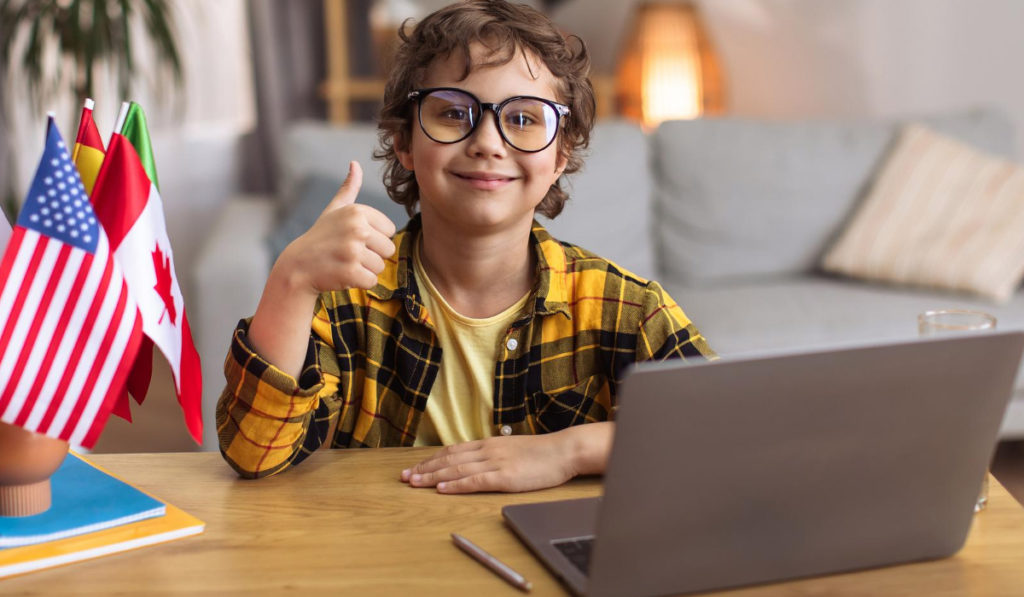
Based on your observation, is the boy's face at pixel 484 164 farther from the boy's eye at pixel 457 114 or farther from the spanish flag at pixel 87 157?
the spanish flag at pixel 87 157

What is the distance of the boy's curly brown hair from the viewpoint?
3.97 ft

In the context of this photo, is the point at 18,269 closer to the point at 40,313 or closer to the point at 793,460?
the point at 40,313

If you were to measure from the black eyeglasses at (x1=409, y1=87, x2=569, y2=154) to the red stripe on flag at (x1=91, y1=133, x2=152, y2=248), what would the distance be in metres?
0.35

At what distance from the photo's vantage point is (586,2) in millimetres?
4762

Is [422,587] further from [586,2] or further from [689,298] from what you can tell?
[586,2]

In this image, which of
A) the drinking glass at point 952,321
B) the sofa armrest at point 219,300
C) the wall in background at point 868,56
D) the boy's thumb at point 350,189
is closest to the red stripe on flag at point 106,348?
the boy's thumb at point 350,189

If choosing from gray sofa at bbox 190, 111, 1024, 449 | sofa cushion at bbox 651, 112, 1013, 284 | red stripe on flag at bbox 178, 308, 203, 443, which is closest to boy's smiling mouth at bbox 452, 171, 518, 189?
red stripe on flag at bbox 178, 308, 203, 443

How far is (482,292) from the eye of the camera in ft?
4.21

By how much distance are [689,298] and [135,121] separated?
1.90m

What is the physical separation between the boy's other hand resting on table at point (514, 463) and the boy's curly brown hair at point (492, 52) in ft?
1.39

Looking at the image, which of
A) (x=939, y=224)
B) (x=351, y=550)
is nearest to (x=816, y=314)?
(x=939, y=224)

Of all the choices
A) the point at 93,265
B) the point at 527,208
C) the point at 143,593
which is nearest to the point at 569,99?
the point at 527,208

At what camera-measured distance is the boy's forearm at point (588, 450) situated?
3.28 ft

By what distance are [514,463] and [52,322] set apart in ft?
1.36
